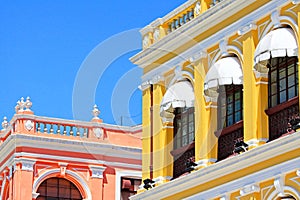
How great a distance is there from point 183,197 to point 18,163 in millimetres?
10308

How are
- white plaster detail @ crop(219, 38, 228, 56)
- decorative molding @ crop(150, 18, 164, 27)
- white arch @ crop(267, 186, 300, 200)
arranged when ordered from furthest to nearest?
1. decorative molding @ crop(150, 18, 164, 27)
2. white plaster detail @ crop(219, 38, 228, 56)
3. white arch @ crop(267, 186, 300, 200)

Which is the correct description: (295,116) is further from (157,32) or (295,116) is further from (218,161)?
(157,32)

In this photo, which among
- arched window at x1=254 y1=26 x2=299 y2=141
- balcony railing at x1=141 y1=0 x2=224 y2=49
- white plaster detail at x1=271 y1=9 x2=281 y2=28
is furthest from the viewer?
balcony railing at x1=141 y1=0 x2=224 y2=49

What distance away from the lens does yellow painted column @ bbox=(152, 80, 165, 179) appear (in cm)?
2292

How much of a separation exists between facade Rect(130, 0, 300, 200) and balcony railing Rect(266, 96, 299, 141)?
0.06ft

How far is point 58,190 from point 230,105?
37.6ft

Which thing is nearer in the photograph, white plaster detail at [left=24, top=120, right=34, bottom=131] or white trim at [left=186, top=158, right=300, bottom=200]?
white trim at [left=186, top=158, right=300, bottom=200]

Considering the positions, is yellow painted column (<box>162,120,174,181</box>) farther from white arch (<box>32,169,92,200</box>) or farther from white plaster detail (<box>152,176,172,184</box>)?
white arch (<box>32,169,92,200</box>)

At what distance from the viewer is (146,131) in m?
23.7

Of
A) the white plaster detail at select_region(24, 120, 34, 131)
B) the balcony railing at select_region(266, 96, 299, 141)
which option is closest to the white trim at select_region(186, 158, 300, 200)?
the balcony railing at select_region(266, 96, 299, 141)

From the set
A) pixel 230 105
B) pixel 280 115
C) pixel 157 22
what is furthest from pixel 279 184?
pixel 157 22

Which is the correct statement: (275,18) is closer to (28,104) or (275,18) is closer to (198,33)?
(198,33)

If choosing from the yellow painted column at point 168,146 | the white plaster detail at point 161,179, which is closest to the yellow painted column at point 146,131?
the white plaster detail at point 161,179

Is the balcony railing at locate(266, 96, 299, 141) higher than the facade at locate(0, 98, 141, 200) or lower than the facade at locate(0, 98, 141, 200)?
lower
